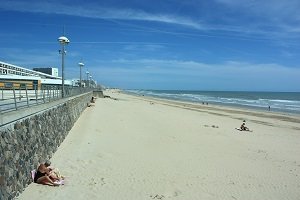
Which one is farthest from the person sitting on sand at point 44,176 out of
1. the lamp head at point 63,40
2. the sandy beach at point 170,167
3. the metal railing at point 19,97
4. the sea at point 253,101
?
the sea at point 253,101

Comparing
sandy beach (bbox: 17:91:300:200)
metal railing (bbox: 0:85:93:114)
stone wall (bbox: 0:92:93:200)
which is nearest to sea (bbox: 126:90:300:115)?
sandy beach (bbox: 17:91:300:200)

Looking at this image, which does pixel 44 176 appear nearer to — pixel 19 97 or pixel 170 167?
pixel 19 97

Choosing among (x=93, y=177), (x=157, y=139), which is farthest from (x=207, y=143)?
(x=93, y=177)

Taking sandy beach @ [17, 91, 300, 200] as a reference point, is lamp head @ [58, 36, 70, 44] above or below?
above

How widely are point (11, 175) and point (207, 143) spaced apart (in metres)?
10.8

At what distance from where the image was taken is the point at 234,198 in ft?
30.2

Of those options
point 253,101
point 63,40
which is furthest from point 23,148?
point 253,101

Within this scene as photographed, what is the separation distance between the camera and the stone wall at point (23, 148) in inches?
289

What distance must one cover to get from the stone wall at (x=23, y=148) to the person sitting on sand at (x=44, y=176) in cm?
24

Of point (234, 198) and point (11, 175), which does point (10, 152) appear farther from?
point (234, 198)

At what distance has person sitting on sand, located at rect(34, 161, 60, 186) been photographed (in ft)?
30.3

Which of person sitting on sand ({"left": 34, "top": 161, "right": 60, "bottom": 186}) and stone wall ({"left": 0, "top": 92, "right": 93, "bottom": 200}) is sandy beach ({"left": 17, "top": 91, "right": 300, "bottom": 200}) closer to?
person sitting on sand ({"left": 34, "top": 161, "right": 60, "bottom": 186})

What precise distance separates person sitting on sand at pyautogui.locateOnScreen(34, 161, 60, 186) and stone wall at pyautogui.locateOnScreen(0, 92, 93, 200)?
24cm

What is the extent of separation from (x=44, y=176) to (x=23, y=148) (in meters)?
1.02
